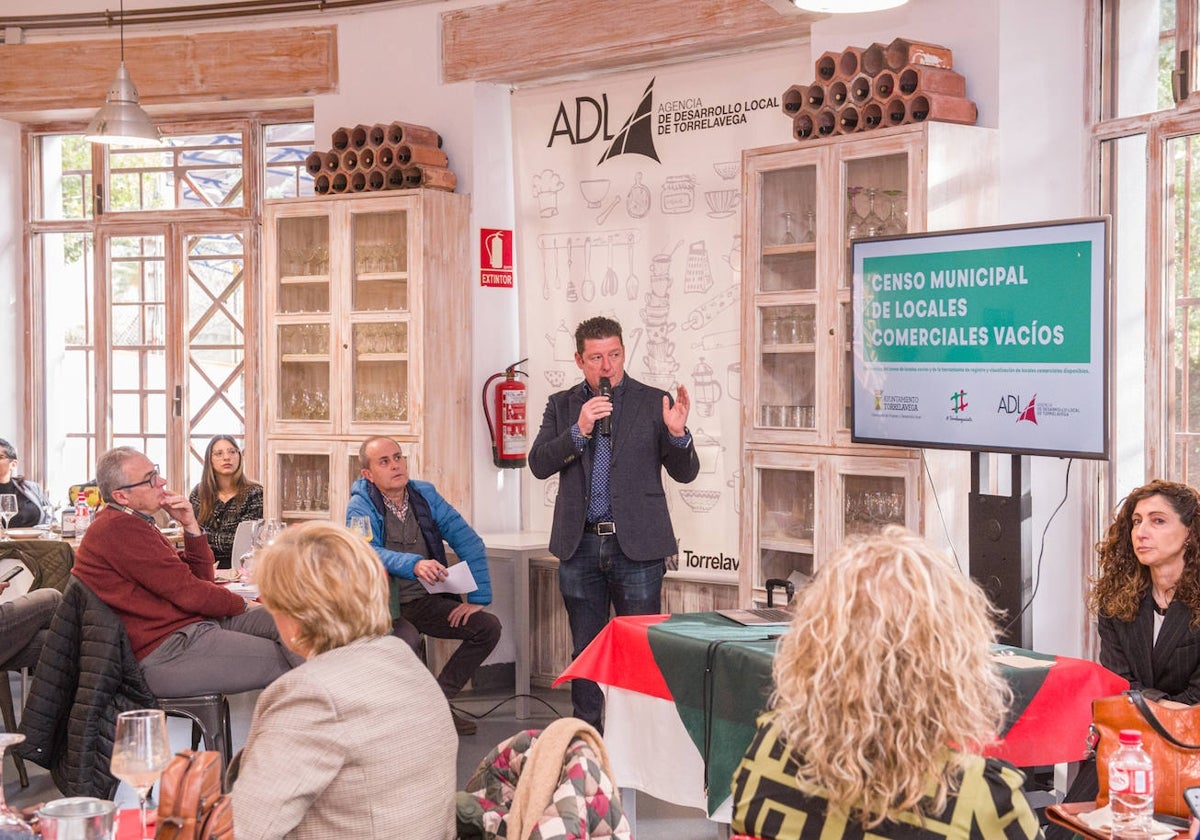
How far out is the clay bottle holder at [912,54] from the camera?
500 cm

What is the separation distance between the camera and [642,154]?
664 centimetres

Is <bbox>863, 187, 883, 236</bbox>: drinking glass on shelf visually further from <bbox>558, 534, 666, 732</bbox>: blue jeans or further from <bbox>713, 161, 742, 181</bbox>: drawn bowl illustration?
<bbox>558, 534, 666, 732</bbox>: blue jeans

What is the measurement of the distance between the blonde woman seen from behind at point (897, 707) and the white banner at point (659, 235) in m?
4.16

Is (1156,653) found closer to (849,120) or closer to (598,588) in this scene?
(598,588)

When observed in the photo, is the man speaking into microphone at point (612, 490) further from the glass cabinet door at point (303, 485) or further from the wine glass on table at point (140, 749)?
the wine glass on table at point (140, 749)

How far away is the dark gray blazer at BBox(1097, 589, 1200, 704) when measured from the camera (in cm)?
367

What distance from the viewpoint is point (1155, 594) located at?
3820mm

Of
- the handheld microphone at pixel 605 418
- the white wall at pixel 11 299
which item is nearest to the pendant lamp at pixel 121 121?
the white wall at pixel 11 299

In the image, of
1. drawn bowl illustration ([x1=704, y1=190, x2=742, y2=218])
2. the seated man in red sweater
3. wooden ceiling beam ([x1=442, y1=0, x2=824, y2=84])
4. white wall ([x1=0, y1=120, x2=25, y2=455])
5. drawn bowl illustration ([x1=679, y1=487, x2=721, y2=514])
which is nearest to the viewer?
the seated man in red sweater

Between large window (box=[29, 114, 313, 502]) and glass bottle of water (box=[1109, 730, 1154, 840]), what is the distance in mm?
6228

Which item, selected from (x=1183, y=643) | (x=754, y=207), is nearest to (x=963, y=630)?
(x=1183, y=643)

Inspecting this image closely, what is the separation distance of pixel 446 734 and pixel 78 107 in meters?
6.48

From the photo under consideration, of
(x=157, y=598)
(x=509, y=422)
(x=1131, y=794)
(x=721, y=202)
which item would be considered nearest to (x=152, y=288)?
(x=509, y=422)

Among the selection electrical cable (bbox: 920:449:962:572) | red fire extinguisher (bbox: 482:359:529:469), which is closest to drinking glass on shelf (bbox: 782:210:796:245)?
electrical cable (bbox: 920:449:962:572)
